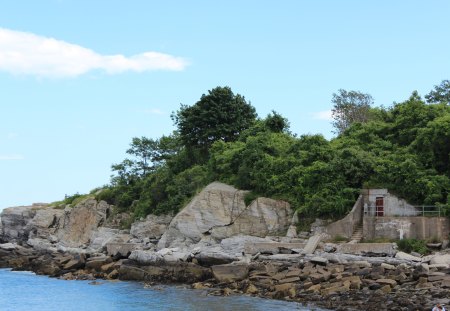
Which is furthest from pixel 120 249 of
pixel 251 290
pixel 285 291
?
pixel 285 291

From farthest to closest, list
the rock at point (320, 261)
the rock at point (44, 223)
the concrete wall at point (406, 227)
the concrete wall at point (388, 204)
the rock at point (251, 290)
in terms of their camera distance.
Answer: the rock at point (44, 223) < the concrete wall at point (388, 204) < the concrete wall at point (406, 227) < the rock at point (320, 261) < the rock at point (251, 290)

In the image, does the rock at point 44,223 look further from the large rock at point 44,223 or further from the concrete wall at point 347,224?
the concrete wall at point 347,224

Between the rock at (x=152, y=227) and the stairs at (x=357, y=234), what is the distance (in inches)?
597

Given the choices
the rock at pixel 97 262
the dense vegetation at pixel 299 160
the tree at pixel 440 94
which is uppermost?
the tree at pixel 440 94

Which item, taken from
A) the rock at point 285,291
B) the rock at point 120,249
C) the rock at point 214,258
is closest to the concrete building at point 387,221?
the rock at point 214,258

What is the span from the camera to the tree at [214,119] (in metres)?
51.7

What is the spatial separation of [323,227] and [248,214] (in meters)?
5.37

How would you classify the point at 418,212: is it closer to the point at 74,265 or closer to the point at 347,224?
the point at 347,224

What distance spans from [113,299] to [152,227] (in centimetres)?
1740

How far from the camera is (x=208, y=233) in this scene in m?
41.2

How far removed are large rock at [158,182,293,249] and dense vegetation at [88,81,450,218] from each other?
1.20 metres

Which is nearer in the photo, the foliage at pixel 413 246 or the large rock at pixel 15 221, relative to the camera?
the foliage at pixel 413 246

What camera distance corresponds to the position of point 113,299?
2978 centimetres

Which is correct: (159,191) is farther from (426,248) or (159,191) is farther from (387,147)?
(426,248)
